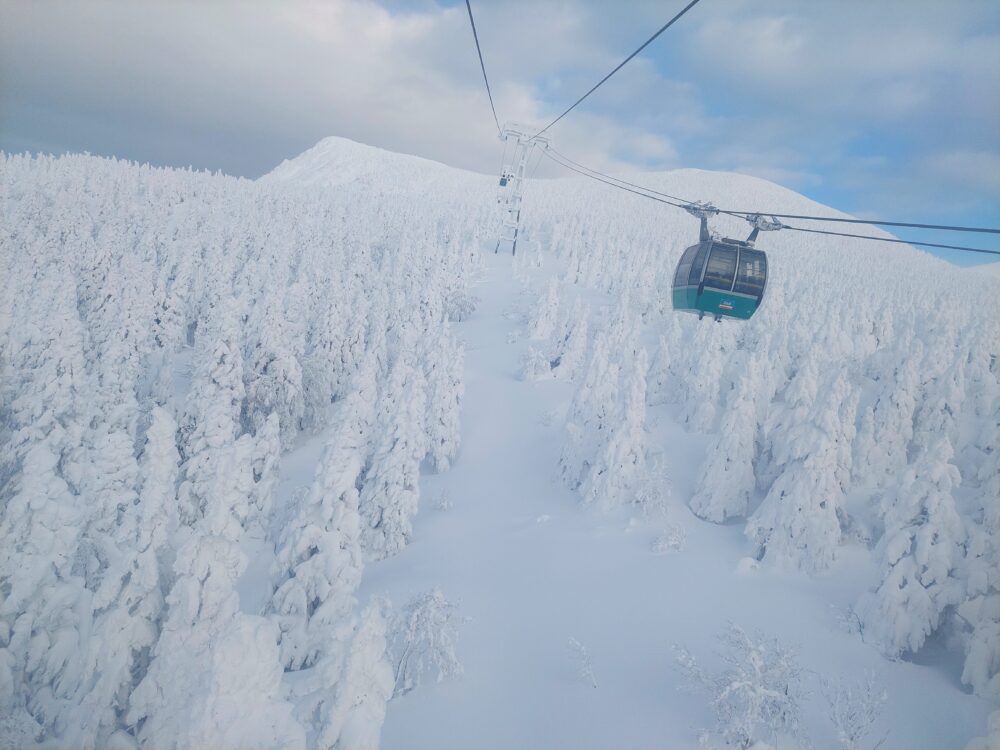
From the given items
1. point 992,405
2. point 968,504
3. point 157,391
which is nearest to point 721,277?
point 968,504

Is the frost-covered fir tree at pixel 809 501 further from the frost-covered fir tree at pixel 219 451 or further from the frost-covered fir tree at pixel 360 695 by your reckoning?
the frost-covered fir tree at pixel 219 451

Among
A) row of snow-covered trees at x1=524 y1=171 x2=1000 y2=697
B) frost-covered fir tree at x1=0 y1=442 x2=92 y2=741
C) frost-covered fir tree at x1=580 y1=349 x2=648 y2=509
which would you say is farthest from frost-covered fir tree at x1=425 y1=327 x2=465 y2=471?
frost-covered fir tree at x1=0 y1=442 x2=92 y2=741

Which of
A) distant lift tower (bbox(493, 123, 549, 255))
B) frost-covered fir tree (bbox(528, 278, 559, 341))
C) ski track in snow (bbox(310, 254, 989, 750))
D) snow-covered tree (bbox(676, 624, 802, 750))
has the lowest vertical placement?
ski track in snow (bbox(310, 254, 989, 750))

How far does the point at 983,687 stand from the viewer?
58.0 feet

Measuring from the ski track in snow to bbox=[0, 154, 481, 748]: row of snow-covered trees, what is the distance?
4942mm

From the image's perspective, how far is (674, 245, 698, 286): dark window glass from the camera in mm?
15727

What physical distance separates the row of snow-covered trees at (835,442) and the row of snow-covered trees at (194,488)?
15.5m

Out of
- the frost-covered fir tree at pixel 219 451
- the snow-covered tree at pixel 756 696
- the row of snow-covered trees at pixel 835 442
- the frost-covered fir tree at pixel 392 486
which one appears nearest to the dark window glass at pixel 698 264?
the snow-covered tree at pixel 756 696

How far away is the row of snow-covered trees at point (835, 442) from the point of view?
20.3 m

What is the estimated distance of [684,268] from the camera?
16094 millimetres

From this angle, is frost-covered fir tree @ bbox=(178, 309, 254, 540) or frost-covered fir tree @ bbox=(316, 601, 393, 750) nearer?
frost-covered fir tree @ bbox=(316, 601, 393, 750)

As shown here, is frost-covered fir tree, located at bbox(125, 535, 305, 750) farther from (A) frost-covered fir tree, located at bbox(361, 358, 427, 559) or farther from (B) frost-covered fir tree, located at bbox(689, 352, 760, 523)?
(B) frost-covered fir tree, located at bbox(689, 352, 760, 523)

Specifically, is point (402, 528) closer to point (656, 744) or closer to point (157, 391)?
point (656, 744)

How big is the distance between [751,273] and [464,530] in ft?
85.3
